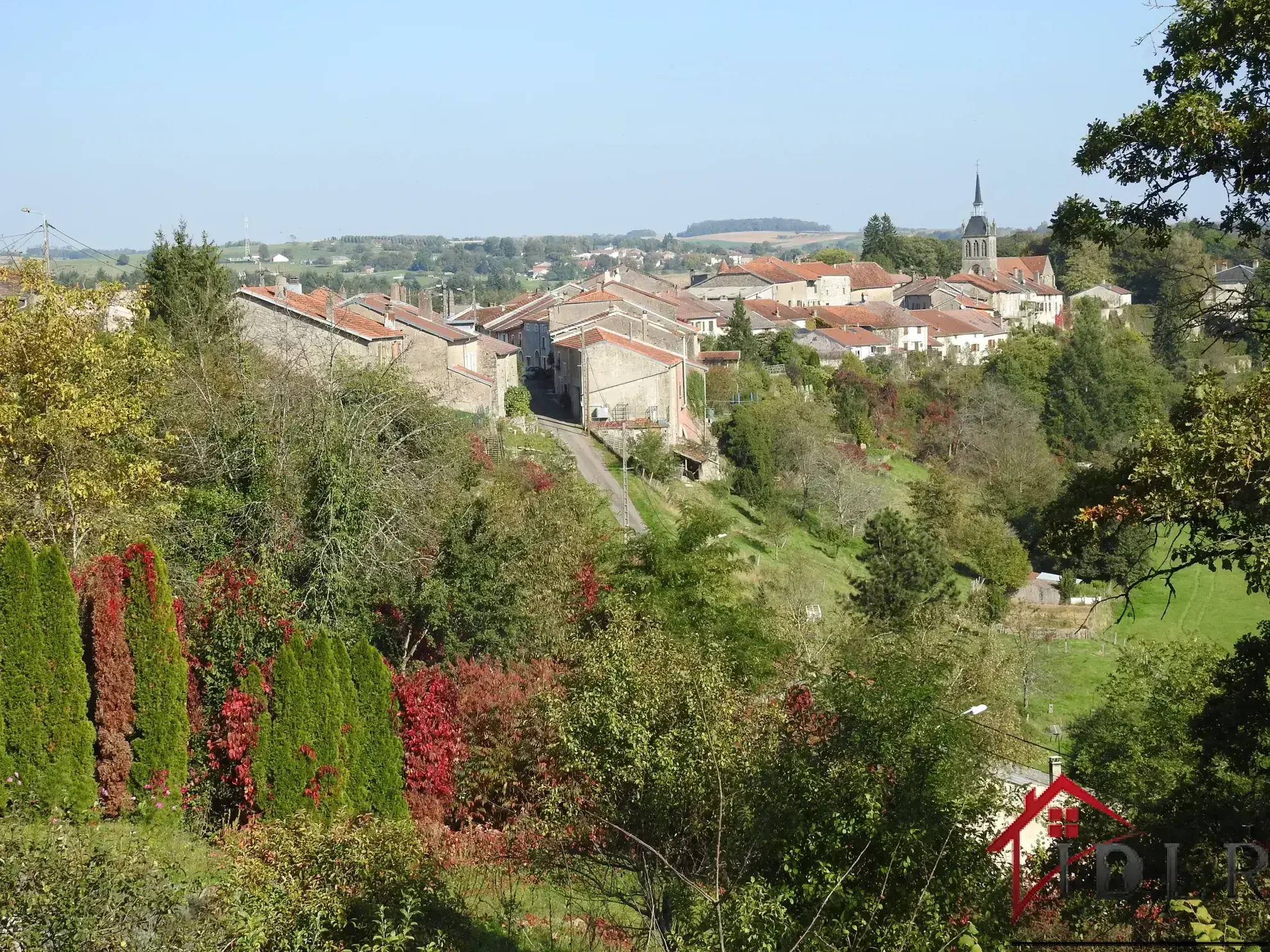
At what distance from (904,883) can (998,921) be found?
2.24 ft

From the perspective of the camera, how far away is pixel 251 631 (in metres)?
15.3

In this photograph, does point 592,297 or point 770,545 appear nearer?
point 770,545

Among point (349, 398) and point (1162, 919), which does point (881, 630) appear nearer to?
point (349, 398)

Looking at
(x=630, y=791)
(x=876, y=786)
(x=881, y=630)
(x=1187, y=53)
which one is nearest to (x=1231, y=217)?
(x=1187, y=53)

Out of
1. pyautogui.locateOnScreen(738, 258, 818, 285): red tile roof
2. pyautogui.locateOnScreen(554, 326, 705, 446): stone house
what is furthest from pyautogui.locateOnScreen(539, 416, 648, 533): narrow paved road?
pyautogui.locateOnScreen(738, 258, 818, 285): red tile roof

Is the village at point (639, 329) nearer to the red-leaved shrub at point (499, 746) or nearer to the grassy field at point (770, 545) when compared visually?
the grassy field at point (770, 545)

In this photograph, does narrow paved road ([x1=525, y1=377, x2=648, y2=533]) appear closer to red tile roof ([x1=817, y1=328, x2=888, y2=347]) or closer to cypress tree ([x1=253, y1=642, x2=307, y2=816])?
cypress tree ([x1=253, y1=642, x2=307, y2=816])

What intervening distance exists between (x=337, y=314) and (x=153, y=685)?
21.3 m

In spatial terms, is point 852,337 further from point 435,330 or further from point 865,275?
point 435,330

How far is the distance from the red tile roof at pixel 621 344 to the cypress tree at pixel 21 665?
29.7 metres

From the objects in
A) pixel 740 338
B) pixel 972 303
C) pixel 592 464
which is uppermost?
pixel 972 303

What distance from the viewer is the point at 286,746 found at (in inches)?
561

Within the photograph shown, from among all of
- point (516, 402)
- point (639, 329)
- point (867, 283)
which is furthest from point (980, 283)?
point (516, 402)

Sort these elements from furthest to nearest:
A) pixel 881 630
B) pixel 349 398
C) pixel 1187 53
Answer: pixel 881 630 < pixel 349 398 < pixel 1187 53
